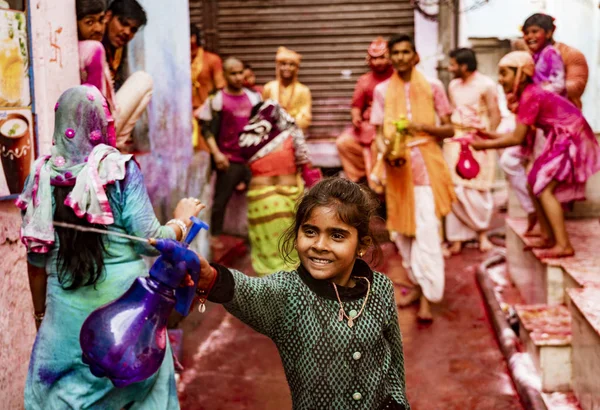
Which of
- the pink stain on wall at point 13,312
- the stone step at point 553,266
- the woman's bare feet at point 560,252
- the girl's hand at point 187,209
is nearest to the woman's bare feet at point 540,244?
the stone step at point 553,266

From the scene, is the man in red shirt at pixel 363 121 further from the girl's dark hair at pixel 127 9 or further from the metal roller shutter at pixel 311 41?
the girl's dark hair at pixel 127 9

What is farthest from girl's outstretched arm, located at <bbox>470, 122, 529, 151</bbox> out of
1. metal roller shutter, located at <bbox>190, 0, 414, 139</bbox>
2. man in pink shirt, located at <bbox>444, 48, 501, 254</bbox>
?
metal roller shutter, located at <bbox>190, 0, 414, 139</bbox>

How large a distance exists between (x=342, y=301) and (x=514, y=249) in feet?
17.5

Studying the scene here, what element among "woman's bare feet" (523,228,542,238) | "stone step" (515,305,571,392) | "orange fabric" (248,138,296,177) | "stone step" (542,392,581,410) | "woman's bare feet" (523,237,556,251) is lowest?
"stone step" (542,392,581,410)

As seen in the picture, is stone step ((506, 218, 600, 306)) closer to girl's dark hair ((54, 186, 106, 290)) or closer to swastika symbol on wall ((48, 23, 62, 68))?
girl's dark hair ((54, 186, 106, 290))

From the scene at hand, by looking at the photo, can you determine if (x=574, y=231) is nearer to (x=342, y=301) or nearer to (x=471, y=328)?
(x=471, y=328)

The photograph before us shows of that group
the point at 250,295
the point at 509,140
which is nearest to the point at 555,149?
the point at 509,140

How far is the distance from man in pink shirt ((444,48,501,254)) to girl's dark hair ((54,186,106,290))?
617 centimetres

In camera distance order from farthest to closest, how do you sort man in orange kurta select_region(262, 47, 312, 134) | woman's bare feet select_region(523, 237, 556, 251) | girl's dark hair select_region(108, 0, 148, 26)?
man in orange kurta select_region(262, 47, 312, 134), woman's bare feet select_region(523, 237, 556, 251), girl's dark hair select_region(108, 0, 148, 26)

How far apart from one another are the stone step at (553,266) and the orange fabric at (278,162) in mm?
2060

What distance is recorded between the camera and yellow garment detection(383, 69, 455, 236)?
6938 mm

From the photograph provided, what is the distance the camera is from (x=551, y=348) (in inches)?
202

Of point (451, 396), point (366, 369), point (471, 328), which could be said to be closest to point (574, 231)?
point (471, 328)

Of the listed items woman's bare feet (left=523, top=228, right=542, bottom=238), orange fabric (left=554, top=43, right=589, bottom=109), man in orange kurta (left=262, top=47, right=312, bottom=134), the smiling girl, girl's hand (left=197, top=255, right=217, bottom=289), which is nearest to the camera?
girl's hand (left=197, top=255, right=217, bottom=289)
